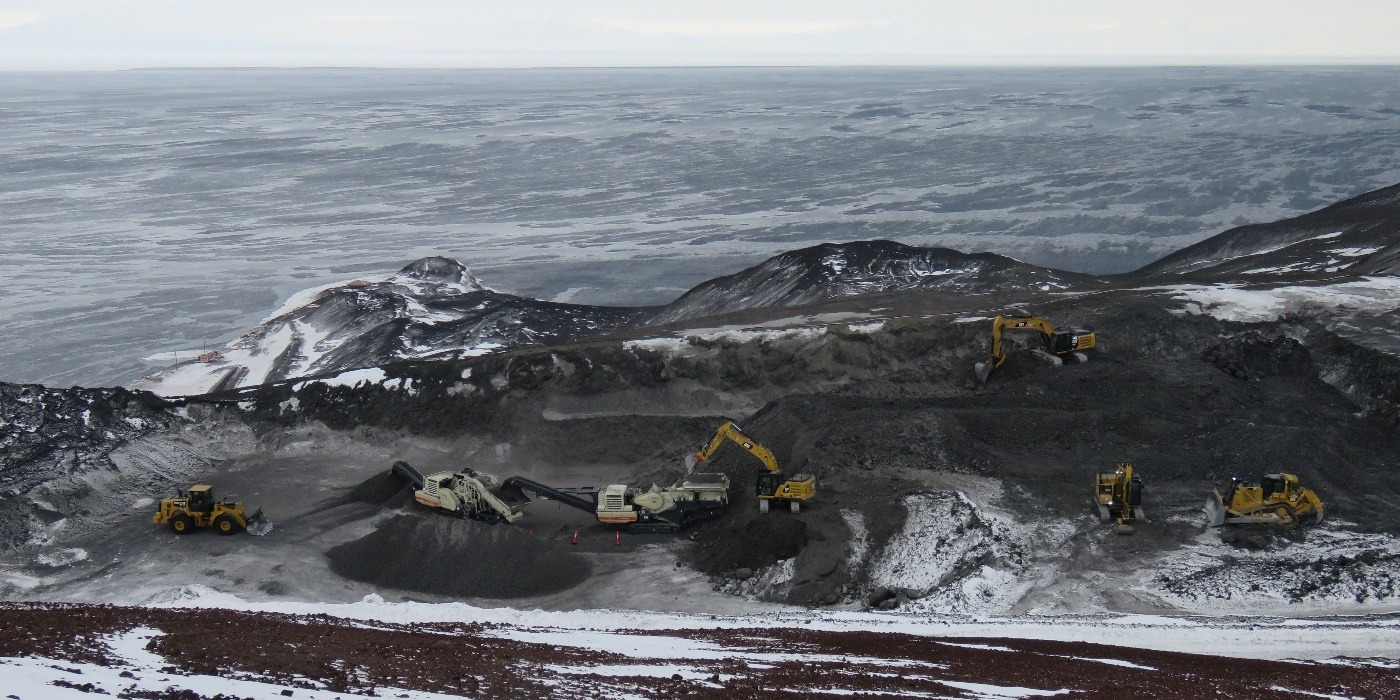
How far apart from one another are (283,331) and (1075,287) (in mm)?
32212

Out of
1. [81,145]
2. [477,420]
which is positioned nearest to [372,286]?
[477,420]

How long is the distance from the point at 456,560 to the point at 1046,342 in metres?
17.0

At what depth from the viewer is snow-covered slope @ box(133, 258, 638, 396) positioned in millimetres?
43719

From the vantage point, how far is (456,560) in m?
25.2

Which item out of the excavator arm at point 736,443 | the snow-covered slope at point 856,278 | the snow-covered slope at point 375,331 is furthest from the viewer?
the snow-covered slope at point 856,278

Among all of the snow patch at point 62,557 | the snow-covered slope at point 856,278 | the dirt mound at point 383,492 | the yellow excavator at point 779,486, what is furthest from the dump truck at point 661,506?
the snow-covered slope at point 856,278

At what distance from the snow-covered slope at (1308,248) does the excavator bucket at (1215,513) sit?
693 inches

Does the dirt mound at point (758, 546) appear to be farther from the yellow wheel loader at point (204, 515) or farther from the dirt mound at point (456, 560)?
the yellow wheel loader at point (204, 515)

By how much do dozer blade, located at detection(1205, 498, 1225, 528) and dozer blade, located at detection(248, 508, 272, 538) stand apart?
817 inches

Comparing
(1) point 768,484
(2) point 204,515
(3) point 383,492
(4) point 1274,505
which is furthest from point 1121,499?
(2) point 204,515

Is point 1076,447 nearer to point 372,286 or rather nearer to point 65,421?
point 65,421

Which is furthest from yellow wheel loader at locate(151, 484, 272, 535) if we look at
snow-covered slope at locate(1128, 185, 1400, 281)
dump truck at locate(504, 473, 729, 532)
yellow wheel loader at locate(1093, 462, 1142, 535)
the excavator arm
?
snow-covered slope at locate(1128, 185, 1400, 281)

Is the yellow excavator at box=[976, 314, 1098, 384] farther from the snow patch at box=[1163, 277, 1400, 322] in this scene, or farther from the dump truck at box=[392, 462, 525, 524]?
the dump truck at box=[392, 462, 525, 524]

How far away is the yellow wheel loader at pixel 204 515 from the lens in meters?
26.7
